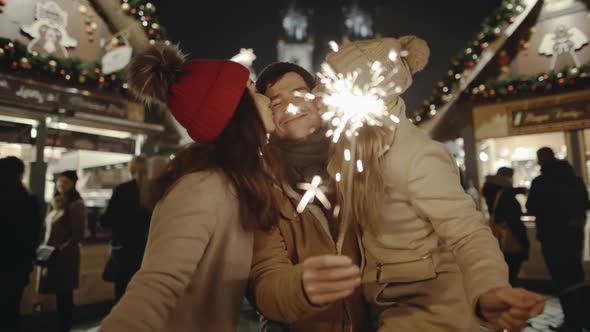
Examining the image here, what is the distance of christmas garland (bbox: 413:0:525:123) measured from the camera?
372 inches

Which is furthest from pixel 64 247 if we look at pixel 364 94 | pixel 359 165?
pixel 364 94

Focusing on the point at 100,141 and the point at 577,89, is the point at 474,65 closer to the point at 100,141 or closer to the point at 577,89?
the point at 577,89

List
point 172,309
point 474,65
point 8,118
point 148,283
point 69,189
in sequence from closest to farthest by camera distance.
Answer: point 148,283 < point 172,309 < point 69,189 < point 8,118 < point 474,65

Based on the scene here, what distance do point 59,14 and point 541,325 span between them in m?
10.3

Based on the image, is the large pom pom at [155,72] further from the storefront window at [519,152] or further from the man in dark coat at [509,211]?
the storefront window at [519,152]

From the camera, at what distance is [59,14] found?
7.69 m

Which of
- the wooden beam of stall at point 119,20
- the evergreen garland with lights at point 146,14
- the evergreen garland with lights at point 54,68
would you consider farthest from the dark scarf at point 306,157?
the evergreen garland with lights at point 146,14

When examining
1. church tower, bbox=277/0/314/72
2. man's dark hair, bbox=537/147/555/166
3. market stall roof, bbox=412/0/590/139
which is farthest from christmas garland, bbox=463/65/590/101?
church tower, bbox=277/0/314/72

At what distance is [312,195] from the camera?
2.04 meters

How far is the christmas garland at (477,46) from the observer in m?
9.46

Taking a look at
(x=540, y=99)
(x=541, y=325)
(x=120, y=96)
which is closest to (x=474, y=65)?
(x=540, y=99)

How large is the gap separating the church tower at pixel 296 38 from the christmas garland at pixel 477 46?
222ft

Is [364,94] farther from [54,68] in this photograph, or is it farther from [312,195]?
[54,68]

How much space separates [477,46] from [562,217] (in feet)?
20.2
